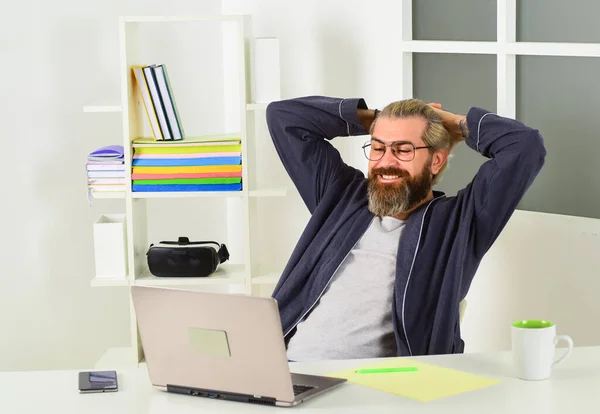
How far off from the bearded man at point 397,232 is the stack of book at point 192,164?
0.71 m

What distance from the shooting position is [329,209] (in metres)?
2.86

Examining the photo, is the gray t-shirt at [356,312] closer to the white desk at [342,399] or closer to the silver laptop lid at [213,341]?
the white desk at [342,399]

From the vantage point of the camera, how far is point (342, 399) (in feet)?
5.72

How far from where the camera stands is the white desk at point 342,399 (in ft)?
5.54

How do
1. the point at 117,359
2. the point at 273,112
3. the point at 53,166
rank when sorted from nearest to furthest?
the point at 273,112
the point at 117,359
the point at 53,166

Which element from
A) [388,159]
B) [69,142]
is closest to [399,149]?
[388,159]

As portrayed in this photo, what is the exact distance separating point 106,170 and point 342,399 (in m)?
2.16

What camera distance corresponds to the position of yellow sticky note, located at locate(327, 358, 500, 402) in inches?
69.8

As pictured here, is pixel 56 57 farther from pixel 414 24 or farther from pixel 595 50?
pixel 595 50

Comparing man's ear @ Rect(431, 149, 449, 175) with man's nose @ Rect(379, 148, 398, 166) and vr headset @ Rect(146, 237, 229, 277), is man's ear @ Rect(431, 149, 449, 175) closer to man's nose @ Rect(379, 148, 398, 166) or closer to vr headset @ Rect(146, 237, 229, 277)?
man's nose @ Rect(379, 148, 398, 166)

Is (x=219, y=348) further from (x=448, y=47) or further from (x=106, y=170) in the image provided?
(x=106, y=170)

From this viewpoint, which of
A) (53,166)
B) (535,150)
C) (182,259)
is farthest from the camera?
(53,166)

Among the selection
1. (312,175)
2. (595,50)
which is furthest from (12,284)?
(595,50)

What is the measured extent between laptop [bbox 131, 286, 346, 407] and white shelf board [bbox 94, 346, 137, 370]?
1.93 metres
